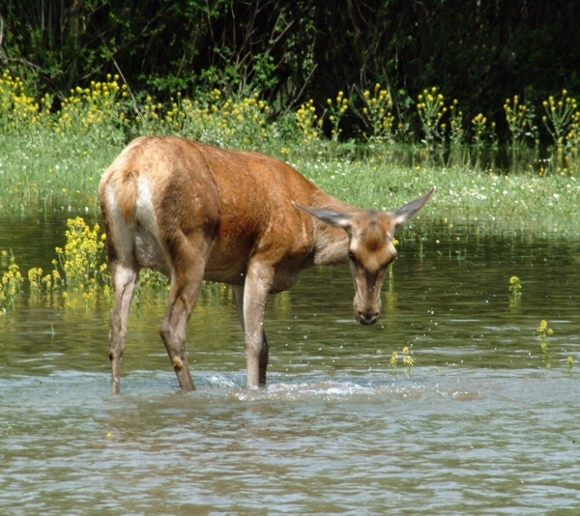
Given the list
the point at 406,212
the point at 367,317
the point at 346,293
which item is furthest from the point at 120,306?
the point at 346,293

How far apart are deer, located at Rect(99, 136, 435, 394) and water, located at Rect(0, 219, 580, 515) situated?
46 centimetres

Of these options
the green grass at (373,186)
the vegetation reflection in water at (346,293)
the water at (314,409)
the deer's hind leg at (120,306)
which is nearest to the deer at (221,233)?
the deer's hind leg at (120,306)

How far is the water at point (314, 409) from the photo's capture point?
6461mm

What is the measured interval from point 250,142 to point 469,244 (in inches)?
324

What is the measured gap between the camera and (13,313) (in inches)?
452

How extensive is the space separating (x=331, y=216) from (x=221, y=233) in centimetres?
71

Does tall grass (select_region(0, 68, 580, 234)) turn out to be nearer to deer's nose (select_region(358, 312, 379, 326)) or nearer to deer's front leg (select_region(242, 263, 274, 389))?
deer's front leg (select_region(242, 263, 274, 389))

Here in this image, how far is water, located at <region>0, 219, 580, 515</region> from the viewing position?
21.2ft

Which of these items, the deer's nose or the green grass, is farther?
the green grass

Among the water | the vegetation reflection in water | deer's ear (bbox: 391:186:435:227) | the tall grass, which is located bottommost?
the water

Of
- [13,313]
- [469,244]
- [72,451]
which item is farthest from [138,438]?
[469,244]

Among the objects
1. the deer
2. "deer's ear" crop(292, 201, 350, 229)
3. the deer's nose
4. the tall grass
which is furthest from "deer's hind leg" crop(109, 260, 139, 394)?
the tall grass

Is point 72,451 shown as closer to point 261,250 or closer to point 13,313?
point 261,250

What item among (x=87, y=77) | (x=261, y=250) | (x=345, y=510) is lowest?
(x=345, y=510)
